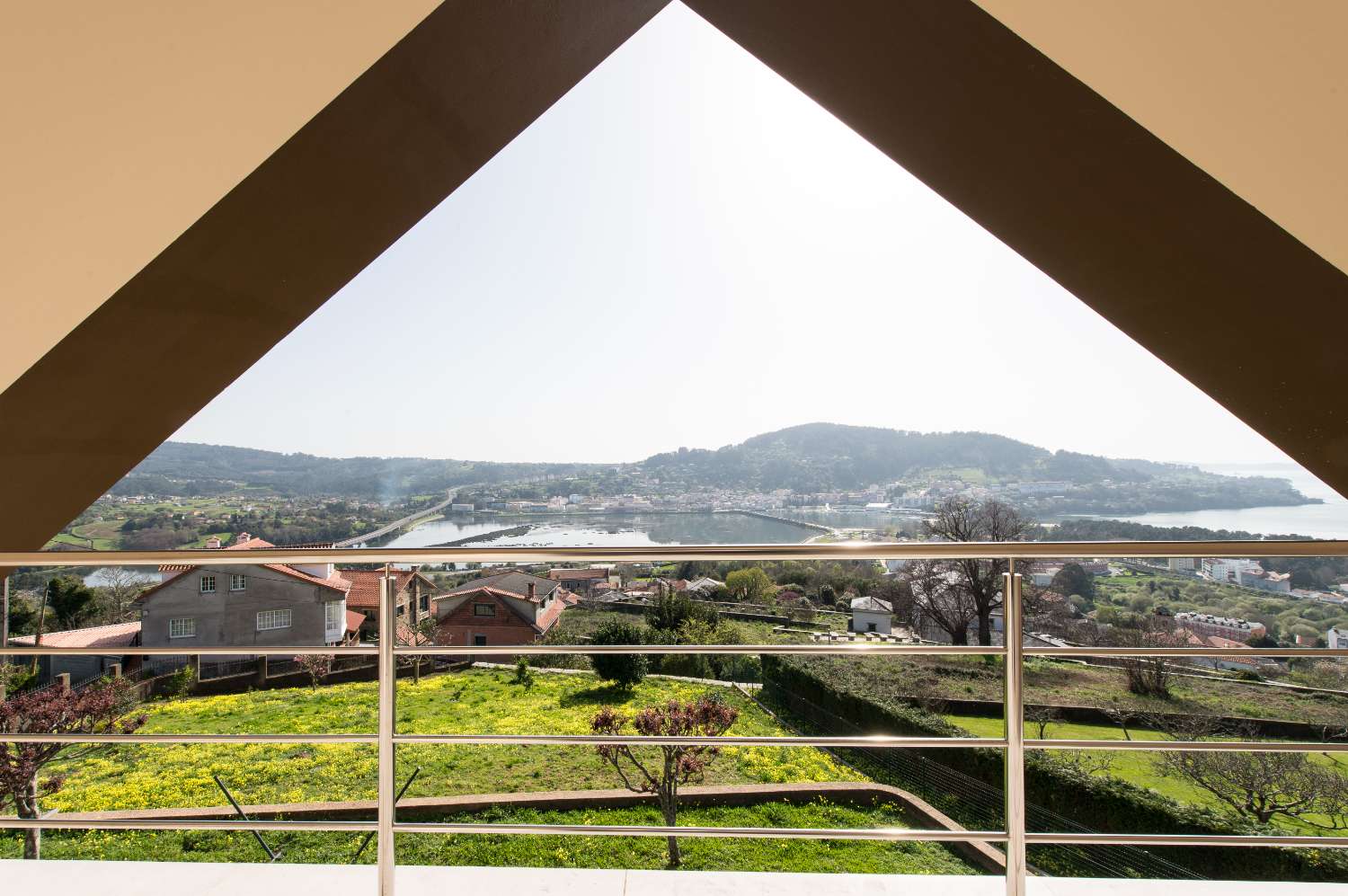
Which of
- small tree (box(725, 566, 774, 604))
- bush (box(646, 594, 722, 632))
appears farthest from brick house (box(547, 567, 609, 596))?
small tree (box(725, 566, 774, 604))

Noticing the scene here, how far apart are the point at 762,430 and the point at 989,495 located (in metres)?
2.41

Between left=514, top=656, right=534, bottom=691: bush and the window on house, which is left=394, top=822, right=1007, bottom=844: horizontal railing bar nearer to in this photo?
the window on house

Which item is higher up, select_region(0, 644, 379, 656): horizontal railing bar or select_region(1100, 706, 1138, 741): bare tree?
select_region(0, 644, 379, 656): horizontal railing bar

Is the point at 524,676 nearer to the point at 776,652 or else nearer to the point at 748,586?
the point at 748,586

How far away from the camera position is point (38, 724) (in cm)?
790

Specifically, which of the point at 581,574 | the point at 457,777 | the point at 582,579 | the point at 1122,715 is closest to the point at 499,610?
the point at 582,579

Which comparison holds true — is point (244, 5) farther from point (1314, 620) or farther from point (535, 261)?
point (535, 261)

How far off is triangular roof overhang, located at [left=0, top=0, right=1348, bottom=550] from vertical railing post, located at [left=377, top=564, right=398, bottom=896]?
100cm

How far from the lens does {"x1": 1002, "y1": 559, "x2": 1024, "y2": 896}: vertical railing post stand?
1120 mm

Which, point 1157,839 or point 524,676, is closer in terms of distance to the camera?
point 1157,839

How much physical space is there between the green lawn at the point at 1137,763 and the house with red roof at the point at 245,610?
29.4 feet

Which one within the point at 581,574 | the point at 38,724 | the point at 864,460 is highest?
the point at 864,460

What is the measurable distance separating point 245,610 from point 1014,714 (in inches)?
490

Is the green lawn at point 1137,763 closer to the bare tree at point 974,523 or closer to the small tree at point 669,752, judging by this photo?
the bare tree at point 974,523
